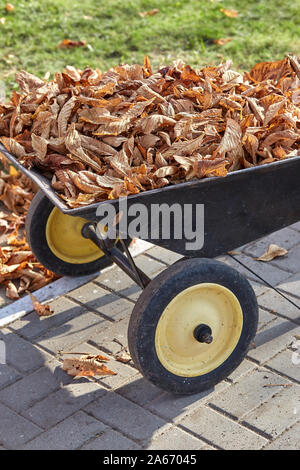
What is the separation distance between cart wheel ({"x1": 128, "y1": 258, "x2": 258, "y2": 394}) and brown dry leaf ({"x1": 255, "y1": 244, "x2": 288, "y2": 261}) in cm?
100

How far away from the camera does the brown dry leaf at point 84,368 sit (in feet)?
10.7

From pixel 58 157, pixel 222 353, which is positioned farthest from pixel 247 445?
pixel 58 157

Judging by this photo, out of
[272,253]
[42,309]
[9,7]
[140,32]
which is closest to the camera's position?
[42,309]

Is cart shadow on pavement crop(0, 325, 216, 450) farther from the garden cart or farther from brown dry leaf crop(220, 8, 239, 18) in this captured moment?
brown dry leaf crop(220, 8, 239, 18)

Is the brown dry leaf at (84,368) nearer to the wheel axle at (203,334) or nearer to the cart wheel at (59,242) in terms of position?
the wheel axle at (203,334)

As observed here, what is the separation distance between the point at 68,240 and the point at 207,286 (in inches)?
45.9

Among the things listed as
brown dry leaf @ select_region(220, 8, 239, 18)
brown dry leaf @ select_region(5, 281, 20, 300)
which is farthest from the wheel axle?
brown dry leaf @ select_region(220, 8, 239, 18)

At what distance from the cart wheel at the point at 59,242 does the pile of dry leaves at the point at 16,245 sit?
0.17 meters

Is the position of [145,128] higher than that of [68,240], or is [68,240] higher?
[145,128]

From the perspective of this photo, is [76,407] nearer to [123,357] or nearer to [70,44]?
[123,357]

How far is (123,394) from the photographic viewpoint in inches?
125

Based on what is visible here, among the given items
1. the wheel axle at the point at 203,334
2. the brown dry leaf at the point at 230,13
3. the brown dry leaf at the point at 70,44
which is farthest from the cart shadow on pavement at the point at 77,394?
the brown dry leaf at the point at 230,13

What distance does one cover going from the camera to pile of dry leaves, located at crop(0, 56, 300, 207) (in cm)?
289

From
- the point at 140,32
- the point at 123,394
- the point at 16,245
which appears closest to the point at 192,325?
the point at 123,394
